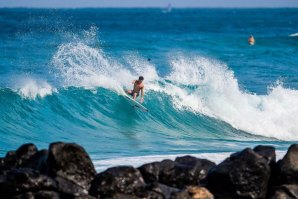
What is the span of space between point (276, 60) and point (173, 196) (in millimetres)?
31969

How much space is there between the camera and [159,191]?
1123 centimetres

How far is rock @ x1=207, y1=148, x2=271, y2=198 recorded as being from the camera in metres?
11.6

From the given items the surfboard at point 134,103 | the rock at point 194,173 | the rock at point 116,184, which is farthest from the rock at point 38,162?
the surfboard at point 134,103

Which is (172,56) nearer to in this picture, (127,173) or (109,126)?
(109,126)

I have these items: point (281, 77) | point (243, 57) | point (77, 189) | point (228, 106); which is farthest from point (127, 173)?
point (243, 57)

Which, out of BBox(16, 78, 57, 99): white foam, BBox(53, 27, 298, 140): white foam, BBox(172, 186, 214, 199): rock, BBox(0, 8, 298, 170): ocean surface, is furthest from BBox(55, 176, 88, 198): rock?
BBox(16, 78, 57, 99): white foam

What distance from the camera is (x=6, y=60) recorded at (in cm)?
3700

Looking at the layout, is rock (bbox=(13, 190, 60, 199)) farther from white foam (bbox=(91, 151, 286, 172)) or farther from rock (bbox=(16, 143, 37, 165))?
white foam (bbox=(91, 151, 286, 172))

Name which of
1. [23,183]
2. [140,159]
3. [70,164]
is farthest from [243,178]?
[140,159]

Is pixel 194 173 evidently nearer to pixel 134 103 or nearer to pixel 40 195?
pixel 40 195

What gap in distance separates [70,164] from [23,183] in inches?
36.7

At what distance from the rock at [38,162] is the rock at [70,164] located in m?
0.21

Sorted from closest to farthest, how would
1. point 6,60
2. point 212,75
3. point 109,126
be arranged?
point 109,126
point 212,75
point 6,60

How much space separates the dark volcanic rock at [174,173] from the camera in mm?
11906
